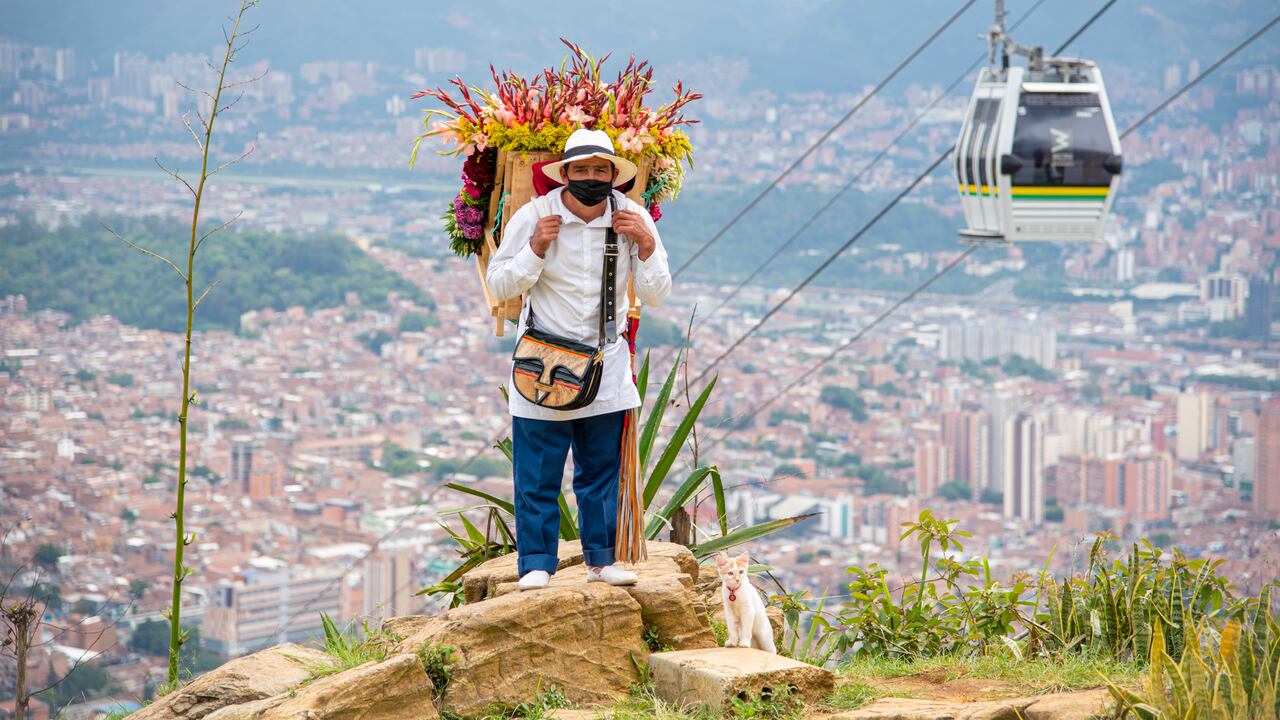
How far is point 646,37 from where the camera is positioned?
5969 centimetres

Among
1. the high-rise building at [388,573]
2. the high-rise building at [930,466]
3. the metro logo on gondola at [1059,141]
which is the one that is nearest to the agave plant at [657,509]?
the metro logo on gondola at [1059,141]

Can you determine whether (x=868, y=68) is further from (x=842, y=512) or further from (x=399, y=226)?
(x=842, y=512)

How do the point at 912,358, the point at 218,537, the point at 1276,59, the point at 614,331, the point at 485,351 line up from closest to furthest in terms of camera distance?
1. the point at 614,331
2. the point at 218,537
3. the point at 485,351
4. the point at 912,358
5. the point at 1276,59

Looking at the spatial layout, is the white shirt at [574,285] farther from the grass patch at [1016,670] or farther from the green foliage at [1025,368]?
the green foliage at [1025,368]

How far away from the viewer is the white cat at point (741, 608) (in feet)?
15.3

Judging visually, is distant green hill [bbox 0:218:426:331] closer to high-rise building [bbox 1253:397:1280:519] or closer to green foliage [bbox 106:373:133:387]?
green foliage [bbox 106:373:133:387]

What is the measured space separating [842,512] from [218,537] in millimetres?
11357

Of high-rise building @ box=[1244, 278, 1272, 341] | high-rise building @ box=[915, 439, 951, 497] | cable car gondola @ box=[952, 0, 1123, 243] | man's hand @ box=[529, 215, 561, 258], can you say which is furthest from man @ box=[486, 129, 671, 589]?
high-rise building @ box=[1244, 278, 1272, 341]

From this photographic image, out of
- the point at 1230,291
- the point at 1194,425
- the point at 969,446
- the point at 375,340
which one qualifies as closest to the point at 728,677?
the point at 969,446

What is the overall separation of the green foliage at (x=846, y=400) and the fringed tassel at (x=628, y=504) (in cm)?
2811

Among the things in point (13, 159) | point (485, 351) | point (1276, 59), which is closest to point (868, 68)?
point (1276, 59)

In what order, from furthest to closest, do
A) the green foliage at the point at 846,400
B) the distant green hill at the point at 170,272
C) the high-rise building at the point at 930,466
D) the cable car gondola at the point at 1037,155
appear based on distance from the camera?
the distant green hill at the point at 170,272 → the green foliage at the point at 846,400 → the high-rise building at the point at 930,466 → the cable car gondola at the point at 1037,155

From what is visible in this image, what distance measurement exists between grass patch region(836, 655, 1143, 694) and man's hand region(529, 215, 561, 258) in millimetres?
1955

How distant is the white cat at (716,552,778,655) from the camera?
466 centimetres
